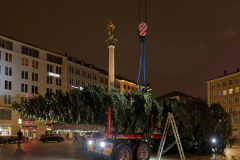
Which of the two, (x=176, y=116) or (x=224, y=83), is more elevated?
(x=224, y=83)

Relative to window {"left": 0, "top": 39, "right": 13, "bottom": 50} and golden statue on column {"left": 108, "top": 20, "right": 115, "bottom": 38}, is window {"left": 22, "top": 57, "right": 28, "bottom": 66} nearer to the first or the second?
window {"left": 0, "top": 39, "right": 13, "bottom": 50}

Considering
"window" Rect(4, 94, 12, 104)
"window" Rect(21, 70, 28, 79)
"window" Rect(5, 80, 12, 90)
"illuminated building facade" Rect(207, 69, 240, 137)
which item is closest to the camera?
"window" Rect(4, 94, 12, 104)

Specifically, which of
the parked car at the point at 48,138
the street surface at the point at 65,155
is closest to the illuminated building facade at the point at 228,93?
the parked car at the point at 48,138

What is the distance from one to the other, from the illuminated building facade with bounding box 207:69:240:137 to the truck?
64511 mm

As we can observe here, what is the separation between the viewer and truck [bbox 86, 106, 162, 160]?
13.9m

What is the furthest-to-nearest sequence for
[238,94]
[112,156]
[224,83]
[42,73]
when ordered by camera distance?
[224,83], [238,94], [42,73], [112,156]

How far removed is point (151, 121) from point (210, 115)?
4360mm

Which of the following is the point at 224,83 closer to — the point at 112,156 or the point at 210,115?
the point at 210,115

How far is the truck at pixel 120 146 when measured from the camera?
1385cm

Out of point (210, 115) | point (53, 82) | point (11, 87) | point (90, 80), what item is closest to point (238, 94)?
point (90, 80)

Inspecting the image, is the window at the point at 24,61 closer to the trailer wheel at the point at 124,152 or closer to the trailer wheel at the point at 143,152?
the trailer wheel at the point at 143,152

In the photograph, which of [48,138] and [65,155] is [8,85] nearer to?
[48,138]

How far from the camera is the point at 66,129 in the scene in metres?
13.8

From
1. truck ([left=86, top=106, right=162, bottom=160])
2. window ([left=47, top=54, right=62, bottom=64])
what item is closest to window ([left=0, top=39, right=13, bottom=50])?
window ([left=47, top=54, right=62, bottom=64])
